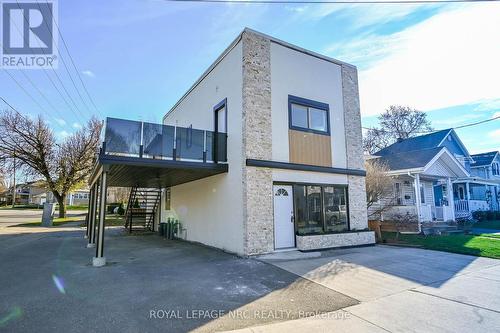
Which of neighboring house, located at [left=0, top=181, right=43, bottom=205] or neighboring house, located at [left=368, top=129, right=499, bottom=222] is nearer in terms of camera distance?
neighboring house, located at [left=368, top=129, right=499, bottom=222]

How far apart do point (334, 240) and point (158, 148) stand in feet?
23.5

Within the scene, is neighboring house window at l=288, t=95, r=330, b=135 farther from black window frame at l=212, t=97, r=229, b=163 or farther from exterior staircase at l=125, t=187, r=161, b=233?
exterior staircase at l=125, t=187, r=161, b=233

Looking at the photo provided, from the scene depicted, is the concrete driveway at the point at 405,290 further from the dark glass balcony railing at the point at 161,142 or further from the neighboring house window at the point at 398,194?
the neighboring house window at the point at 398,194

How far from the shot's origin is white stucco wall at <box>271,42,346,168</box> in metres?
10.4

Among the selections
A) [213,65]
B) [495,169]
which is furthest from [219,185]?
[495,169]

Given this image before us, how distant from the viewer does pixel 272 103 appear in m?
10.3

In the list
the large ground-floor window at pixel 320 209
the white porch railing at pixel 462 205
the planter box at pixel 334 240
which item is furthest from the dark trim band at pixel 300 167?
the white porch railing at pixel 462 205

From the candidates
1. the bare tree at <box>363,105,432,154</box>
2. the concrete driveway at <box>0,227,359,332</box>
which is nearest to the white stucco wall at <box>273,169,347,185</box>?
the concrete driveway at <box>0,227,359,332</box>

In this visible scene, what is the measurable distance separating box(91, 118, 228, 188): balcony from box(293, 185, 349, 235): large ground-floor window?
3083 millimetres

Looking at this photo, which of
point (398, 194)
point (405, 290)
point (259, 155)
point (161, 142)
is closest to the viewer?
point (405, 290)

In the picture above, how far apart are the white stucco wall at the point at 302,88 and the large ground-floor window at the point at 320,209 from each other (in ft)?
4.03

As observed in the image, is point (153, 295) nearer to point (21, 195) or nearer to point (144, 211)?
point (144, 211)

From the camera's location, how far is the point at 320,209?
10.9 m

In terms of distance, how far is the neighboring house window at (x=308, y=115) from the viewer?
10859 mm
